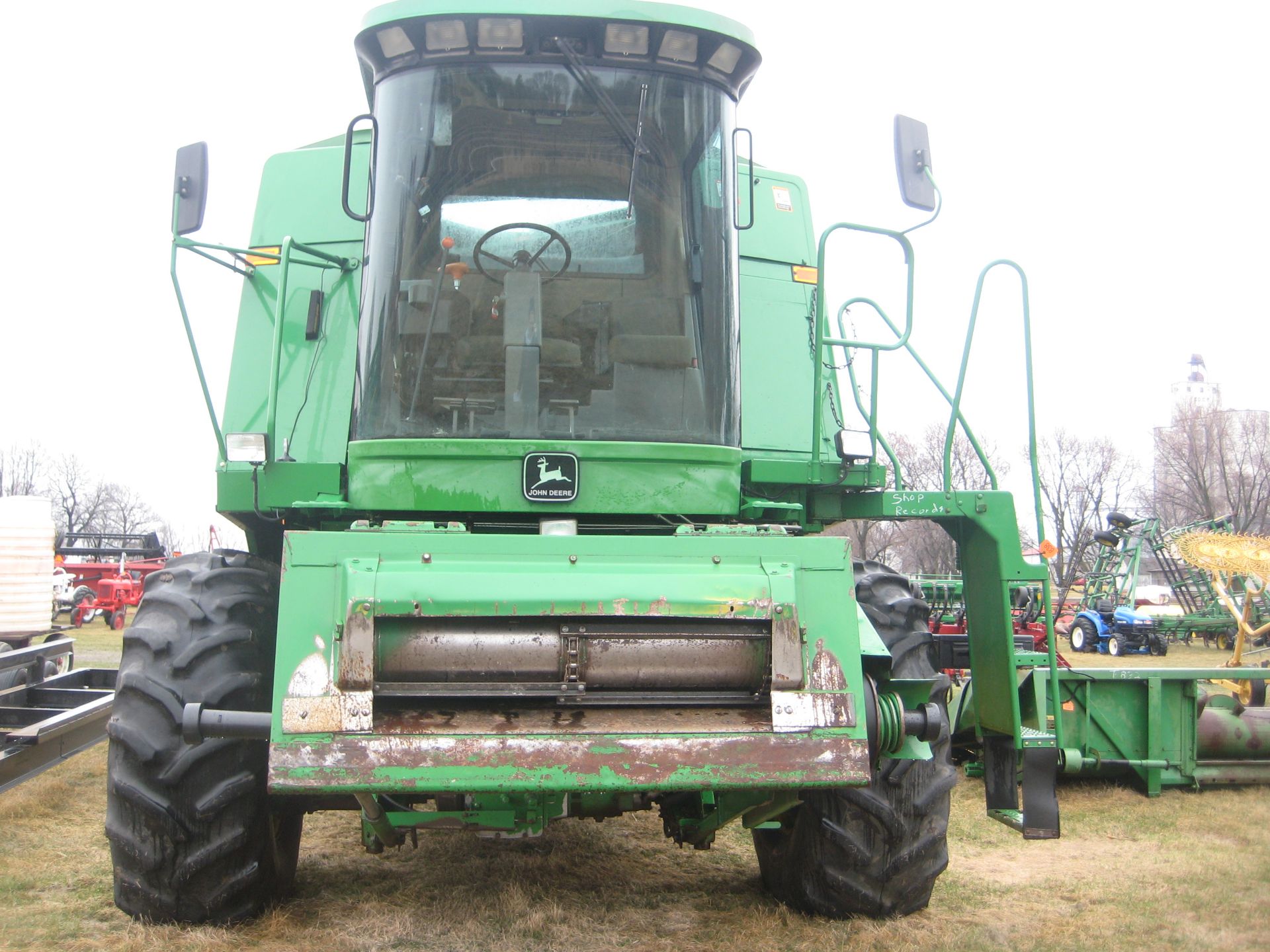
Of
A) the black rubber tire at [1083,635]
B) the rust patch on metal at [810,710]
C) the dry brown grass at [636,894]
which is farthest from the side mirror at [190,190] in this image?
the black rubber tire at [1083,635]

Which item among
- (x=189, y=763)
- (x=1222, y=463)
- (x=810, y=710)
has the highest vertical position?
(x=1222, y=463)

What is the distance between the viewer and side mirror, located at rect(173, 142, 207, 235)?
4.35 metres

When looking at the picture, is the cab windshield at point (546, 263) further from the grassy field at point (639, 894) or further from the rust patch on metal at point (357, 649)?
the grassy field at point (639, 894)

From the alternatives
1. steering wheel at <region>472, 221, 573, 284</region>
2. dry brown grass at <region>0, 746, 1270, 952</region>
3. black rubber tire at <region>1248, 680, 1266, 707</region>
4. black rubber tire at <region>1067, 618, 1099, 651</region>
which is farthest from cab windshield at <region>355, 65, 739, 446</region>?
black rubber tire at <region>1067, 618, 1099, 651</region>

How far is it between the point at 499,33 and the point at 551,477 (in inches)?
65.2

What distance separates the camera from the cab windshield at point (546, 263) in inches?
163

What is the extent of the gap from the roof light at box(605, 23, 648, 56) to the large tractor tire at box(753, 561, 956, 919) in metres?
2.38

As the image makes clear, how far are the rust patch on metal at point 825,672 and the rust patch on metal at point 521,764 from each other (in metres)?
0.28

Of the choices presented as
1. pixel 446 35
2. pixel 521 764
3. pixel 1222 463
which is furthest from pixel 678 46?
pixel 1222 463

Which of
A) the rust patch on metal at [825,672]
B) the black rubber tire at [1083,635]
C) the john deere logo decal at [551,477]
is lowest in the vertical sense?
the black rubber tire at [1083,635]

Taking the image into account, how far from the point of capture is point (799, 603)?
3418 millimetres

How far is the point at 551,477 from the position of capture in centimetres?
405

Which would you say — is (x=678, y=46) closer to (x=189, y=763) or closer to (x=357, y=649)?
(x=357, y=649)

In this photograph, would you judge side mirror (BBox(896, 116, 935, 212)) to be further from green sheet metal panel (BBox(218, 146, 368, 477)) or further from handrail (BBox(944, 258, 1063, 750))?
green sheet metal panel (BBox(218, 146, 368, 477))
